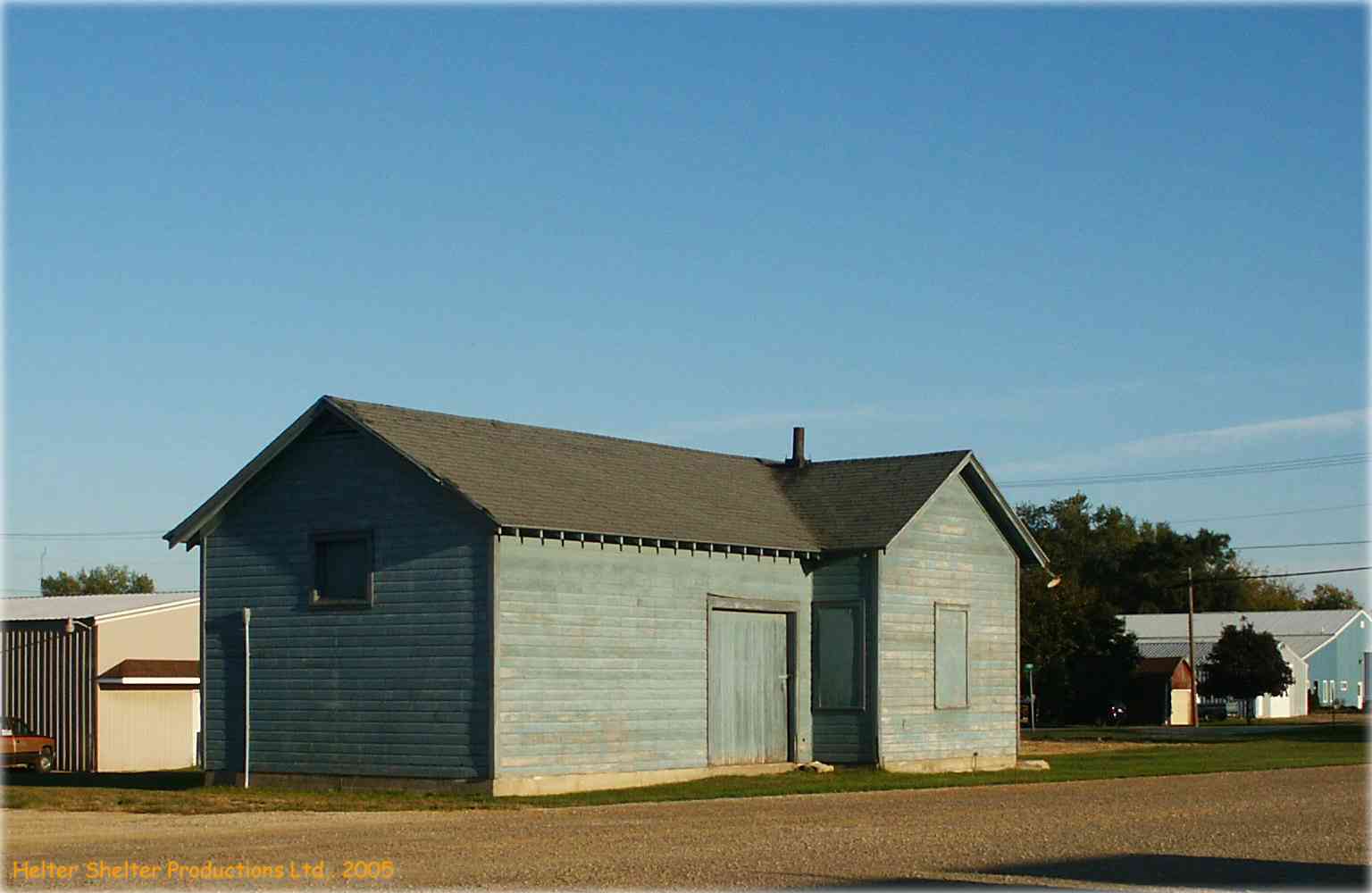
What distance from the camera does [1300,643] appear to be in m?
104

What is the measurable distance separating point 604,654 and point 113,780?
11314 millimetres

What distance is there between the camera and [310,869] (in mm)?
18031

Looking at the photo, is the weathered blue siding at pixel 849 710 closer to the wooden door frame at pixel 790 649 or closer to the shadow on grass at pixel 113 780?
the wooden door frame at pixel 790 649

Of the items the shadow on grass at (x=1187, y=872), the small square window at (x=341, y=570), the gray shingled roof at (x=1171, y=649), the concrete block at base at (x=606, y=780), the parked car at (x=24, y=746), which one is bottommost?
the gray shingled roof at (x=1171, y=649)

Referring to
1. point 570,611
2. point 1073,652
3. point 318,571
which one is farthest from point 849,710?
point 1073,652

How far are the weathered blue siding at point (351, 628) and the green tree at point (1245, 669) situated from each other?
63804 millimetres

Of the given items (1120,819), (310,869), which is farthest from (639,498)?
(310,869)

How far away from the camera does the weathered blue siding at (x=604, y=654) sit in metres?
30.2

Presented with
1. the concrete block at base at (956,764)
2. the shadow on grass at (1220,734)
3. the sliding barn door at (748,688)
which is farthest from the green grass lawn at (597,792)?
the shadow on grass at (1220,734)

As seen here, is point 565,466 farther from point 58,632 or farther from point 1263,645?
point 1263,645

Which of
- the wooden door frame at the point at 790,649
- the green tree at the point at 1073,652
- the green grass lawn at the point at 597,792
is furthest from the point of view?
the green tree at the point at 1073,652

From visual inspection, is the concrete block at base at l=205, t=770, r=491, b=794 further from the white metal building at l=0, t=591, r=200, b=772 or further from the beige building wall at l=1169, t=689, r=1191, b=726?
the beige building wall at l=1169, t=689, r=1191, b=726

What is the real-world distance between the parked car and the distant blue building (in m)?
63.9

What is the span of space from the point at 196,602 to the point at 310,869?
3240cm
